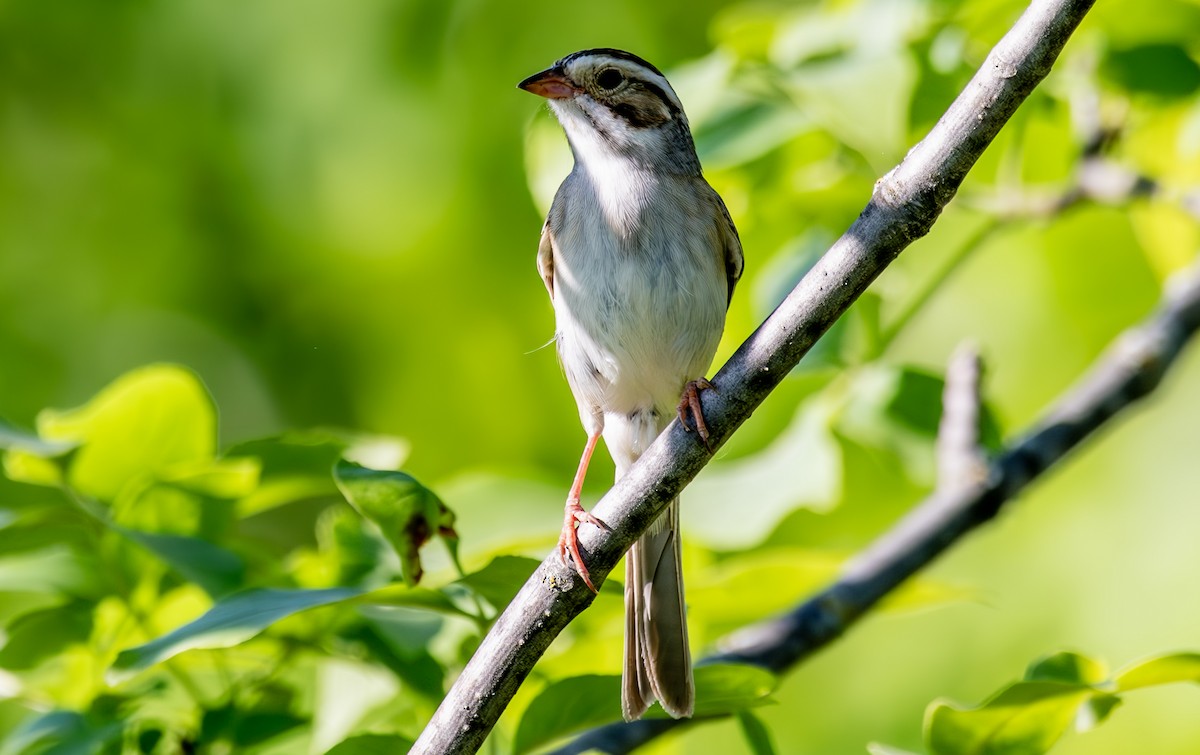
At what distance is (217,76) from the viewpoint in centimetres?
575

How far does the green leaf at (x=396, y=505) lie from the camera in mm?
2123

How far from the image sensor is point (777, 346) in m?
1.90

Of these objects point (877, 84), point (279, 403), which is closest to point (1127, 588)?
point (877, 84)

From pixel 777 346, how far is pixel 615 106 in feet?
6.03

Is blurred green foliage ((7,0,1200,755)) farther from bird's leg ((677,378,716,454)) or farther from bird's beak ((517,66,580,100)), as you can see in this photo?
bird's leg ((677,378,716,454))

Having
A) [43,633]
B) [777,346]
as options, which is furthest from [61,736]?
[777,346]

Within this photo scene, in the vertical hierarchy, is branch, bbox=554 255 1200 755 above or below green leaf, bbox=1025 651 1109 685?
above

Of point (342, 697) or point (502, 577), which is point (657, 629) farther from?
point (502, 577)

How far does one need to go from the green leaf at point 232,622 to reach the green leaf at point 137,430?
26.0 inches

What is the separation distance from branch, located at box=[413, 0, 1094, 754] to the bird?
963 mm

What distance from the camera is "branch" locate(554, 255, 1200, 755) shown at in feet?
10.2

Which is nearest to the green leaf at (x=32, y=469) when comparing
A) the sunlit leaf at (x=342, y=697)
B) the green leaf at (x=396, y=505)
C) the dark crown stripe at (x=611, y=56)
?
the sunlit leaf at (x=342, y=697)

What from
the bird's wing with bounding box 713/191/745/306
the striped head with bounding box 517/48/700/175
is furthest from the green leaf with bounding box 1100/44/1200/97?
the striped head with bounding box 517/48/700/175

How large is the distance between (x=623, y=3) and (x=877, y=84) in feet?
8.19
